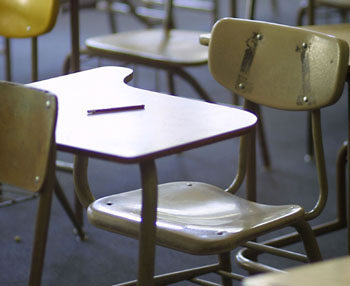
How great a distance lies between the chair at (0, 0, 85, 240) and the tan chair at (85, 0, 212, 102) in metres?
0.65

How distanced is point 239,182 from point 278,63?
353 millimetres

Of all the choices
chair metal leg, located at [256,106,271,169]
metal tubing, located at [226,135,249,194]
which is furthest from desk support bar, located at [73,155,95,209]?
chair metal leg, located at [256,106,271,169]

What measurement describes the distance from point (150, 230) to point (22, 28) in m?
1.42

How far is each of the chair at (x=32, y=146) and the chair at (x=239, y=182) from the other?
31 cm

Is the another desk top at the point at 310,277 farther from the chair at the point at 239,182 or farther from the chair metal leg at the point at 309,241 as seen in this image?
the chair metal leg at the point at 309,241

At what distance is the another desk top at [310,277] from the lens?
87 cm

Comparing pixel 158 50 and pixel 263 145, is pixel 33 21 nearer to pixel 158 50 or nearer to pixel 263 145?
pixel 158 50

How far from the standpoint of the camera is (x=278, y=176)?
11.5 ft

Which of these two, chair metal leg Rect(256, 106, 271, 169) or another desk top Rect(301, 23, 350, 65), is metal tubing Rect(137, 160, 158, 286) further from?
chair metal leg Rect(256, 106, 271, 169)

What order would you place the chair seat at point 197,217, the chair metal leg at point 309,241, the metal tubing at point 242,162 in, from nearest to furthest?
the chair seat at point 197,217 → the chair metal leg at point 309,241 → the metal tubing at point 242,162

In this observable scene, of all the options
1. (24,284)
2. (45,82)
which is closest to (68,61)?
(24,284)

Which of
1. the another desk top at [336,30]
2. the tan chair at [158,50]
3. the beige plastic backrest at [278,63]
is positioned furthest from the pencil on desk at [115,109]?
the tan chair at [158,50]

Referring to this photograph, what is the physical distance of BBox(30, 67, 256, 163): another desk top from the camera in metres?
1.51

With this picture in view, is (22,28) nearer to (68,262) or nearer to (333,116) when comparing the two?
(68,262)
